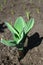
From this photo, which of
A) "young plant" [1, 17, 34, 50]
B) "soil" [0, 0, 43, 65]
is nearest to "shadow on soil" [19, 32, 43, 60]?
"soil" [0, 0, 43, 65]

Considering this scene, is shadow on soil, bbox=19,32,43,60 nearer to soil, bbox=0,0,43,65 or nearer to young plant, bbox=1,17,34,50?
soil, bbox=0,0,43,65

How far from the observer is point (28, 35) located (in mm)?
3625

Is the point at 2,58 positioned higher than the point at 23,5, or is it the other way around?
the point at 2,58

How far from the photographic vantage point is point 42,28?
372 centimetres

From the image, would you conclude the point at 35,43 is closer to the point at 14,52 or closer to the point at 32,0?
the point at 14,52

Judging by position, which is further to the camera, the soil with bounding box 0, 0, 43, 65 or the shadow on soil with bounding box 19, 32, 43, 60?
the shadow on soil with bounding box 19, 32, 43, 60

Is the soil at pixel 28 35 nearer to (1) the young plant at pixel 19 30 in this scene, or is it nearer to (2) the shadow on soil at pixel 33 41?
A: (2) the shadow on soil at pixel 33 41

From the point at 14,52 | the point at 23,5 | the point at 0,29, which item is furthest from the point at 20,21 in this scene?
the point at 23,5

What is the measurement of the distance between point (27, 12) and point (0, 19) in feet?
1.71

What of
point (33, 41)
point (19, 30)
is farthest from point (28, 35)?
point (19, 30)

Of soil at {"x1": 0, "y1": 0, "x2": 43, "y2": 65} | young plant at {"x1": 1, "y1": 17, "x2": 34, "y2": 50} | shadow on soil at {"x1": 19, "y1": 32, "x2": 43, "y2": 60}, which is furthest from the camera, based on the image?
shadow on soil at {"x1": 19, "y1": 32, "x2": 43, "y2": 60}

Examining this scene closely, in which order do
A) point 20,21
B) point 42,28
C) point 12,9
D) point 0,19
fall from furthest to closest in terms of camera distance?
point 12,9 → point 0,19 → point 42,28 → point 20,21

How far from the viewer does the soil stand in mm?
3189

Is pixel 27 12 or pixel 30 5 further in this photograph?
pixel 30 5
